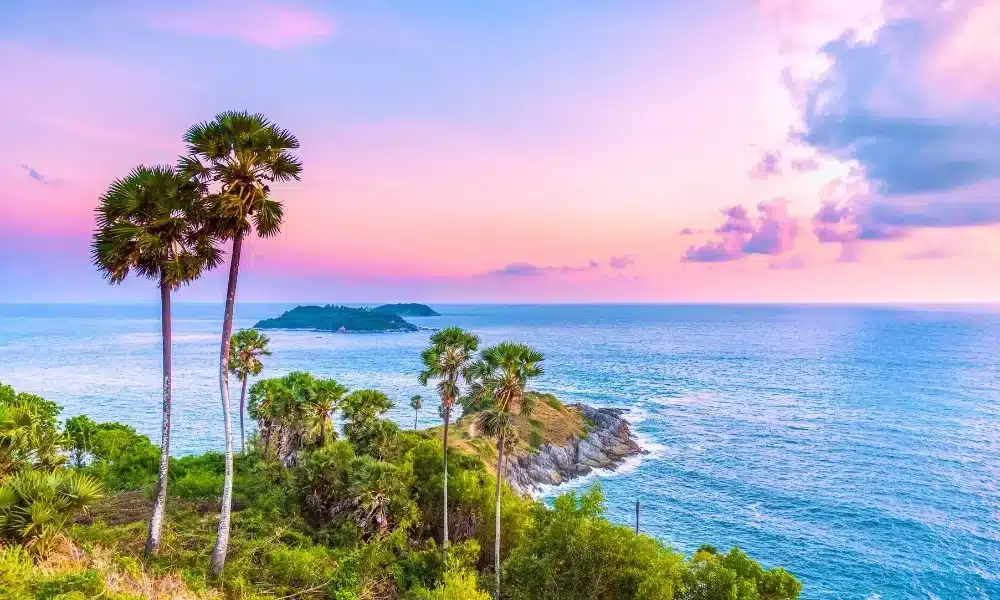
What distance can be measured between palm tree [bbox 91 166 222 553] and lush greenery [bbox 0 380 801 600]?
3936 millimetres

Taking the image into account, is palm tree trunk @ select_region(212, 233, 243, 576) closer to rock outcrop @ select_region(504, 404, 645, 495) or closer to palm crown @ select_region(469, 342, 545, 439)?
palm crown @ select_region(469, 342, 545, 439)

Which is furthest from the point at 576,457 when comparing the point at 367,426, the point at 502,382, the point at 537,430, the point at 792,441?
the point at 502,382

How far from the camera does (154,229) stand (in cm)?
1875

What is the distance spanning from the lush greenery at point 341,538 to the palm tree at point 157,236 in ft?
12.9

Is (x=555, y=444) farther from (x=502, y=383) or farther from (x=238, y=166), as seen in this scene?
(x=238, y=166)

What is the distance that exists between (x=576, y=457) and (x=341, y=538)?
52.7 metres

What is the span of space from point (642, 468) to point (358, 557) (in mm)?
57031

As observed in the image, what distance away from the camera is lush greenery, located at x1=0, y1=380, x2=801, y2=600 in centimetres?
1656

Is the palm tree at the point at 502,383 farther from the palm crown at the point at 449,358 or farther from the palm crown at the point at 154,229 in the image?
the palm crown at the point at 154,229

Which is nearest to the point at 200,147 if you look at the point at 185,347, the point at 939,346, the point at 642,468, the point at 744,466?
the point at 642,468

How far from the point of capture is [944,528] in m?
52.6

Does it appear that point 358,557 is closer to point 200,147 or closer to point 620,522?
point 200,147

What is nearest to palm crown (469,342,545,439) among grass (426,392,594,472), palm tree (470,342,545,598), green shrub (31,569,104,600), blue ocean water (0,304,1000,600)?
palm tree (470,342,545,598)

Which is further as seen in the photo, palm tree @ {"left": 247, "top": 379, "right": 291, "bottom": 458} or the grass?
the grass
